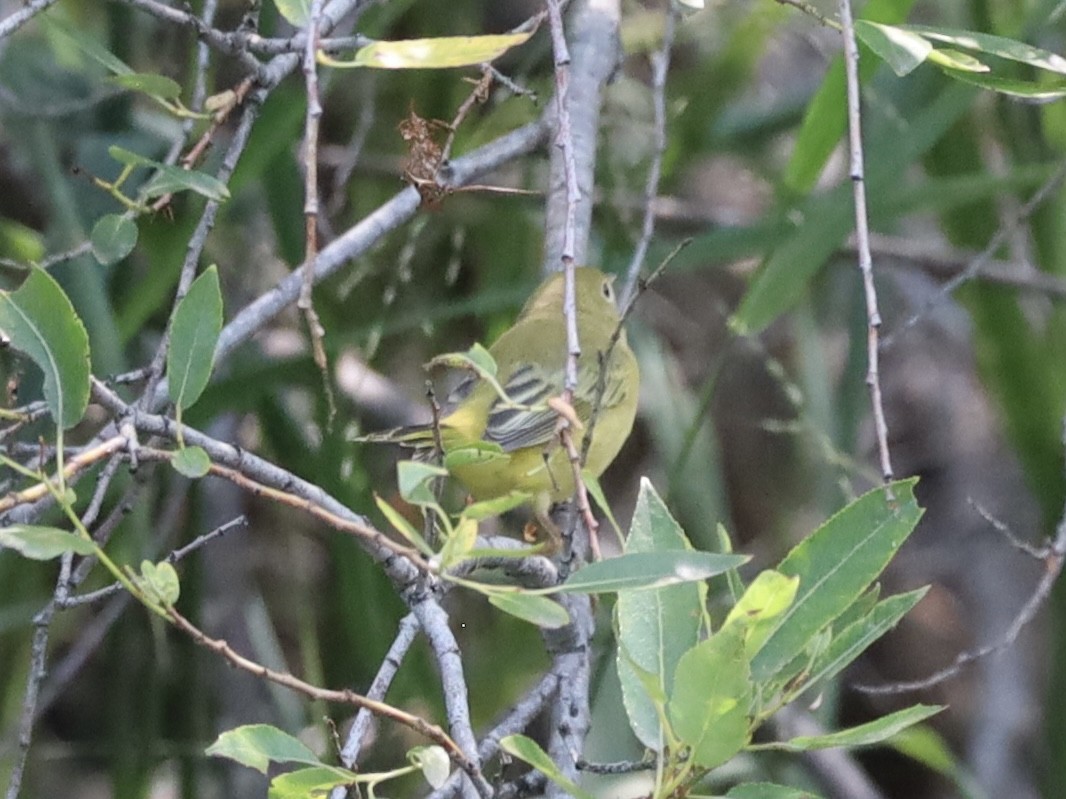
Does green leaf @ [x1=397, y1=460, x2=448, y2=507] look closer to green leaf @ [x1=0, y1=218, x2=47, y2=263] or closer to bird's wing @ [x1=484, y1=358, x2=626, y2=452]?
bird's wing @ [x1=484, y1=358, x2=626, y2=452]

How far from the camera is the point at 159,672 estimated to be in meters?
3.52

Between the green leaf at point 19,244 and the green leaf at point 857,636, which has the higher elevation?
the green leaf at point 19,244

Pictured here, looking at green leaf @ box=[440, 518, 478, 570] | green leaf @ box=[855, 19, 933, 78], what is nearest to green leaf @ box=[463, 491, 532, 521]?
green leaf @ box=[440, 518, 478, 570]

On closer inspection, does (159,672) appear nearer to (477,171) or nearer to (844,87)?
(477,171)

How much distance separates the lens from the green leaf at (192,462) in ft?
4.17

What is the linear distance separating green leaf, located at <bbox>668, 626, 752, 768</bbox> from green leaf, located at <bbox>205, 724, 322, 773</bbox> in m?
0.33

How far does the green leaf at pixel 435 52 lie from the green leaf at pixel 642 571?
1.50ft

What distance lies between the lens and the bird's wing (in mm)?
2955

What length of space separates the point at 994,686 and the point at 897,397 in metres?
1.26

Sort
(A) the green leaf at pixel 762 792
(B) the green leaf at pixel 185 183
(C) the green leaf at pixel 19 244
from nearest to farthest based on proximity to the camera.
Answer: (A) the green leaf at pixel 762 792
(B) the green leaf at pixel 185 183
(C) the green leaf at pixel 19 244

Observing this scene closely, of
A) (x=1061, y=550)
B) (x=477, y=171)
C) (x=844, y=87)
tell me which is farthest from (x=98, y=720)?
(x=1061, y=550)

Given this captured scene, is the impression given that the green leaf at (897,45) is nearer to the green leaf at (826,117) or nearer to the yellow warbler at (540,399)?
the green leaf at (826,117)

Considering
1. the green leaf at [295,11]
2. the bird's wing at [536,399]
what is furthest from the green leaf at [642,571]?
the bird's wing at [536,399]

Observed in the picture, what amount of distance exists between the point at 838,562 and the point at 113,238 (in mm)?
890
